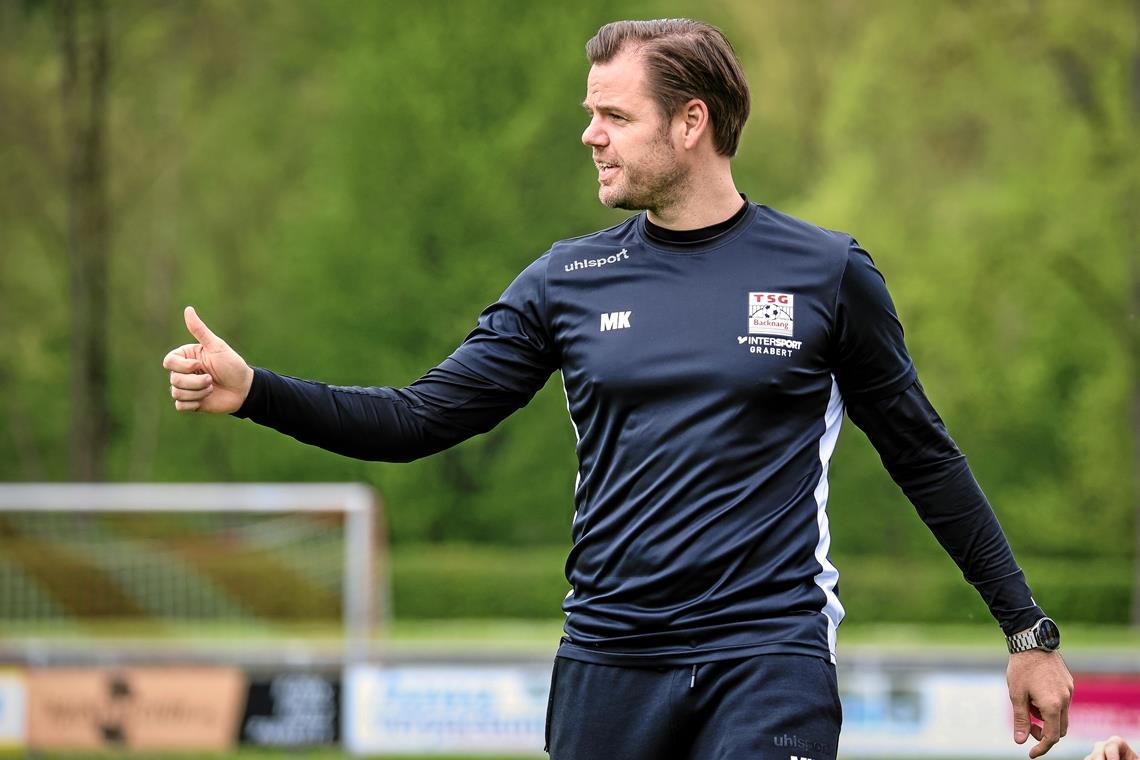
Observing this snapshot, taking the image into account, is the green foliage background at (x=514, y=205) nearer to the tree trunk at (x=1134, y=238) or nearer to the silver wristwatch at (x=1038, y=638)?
the tree trunk at (x=1134, y=238)

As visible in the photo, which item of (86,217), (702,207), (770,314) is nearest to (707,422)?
(770,314)

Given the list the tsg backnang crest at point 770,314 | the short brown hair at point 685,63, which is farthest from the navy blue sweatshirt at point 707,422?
the short brown hair at point 685,63

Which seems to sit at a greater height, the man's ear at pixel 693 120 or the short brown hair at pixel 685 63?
the short brown hair at pixel 685 63

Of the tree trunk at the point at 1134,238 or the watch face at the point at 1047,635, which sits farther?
the tree trunk at the point at 1134,238

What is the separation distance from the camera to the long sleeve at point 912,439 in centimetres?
357

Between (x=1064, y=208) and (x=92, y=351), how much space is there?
50.3 feet

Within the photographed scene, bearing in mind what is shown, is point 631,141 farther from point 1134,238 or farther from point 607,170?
point 1134,238

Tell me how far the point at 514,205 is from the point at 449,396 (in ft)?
69.0

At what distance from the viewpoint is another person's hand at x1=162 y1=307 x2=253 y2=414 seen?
3408 millimetres

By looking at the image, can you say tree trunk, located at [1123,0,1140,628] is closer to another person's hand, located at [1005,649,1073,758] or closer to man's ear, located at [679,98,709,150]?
another person's hand, located at [1005,649,1073,758]

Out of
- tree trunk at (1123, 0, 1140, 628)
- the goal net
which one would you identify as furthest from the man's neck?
tree trunk at (1123, 0, 1140, 628)

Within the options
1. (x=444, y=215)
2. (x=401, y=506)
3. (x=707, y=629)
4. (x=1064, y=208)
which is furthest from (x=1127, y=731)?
(x=401, y=506)

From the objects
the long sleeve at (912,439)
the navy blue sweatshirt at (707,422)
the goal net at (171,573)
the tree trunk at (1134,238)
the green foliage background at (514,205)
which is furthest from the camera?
the green foliage background at (514,205)

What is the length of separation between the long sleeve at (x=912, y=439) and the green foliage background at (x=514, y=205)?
19.4 m
